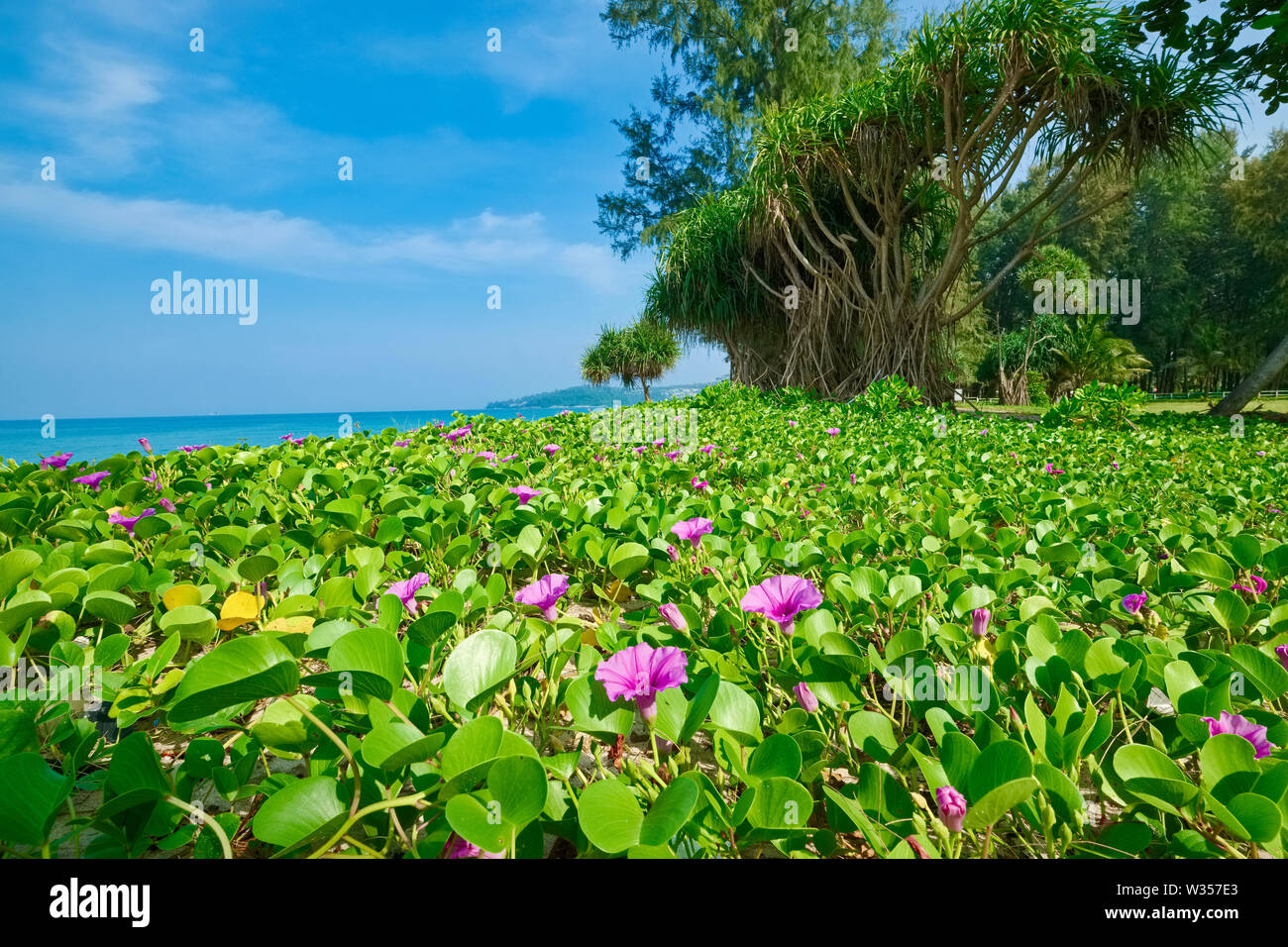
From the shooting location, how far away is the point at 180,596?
112cm

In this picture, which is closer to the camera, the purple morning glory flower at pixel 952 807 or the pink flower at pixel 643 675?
the purple morning glory flower at pixel 952 807

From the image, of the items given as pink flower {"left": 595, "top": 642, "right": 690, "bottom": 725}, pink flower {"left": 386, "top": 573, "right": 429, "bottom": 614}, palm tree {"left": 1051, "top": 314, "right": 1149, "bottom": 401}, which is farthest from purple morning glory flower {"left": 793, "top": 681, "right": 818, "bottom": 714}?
palm tree {"left": 1051, "top": 314, "right": 1149, "bottom": 401}

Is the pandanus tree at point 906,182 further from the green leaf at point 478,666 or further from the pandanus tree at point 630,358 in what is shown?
the pandanus tree at point 630,358

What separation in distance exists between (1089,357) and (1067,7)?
15.8 metres

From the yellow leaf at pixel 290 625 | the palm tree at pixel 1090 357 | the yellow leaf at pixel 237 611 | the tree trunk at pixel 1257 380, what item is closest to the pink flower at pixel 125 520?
the yellow leaf at pixel 237 611

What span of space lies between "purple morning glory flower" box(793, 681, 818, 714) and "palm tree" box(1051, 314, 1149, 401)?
22626 millimetres

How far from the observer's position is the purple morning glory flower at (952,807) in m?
0.59

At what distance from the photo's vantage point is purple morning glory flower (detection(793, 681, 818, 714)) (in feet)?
2.62

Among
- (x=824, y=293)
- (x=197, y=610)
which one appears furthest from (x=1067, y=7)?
(x=197, y=610)

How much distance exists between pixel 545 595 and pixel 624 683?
38cm

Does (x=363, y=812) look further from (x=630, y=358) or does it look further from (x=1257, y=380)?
(x=630, y=358)

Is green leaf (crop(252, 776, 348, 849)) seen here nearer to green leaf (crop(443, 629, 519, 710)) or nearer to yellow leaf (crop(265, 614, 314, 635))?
green leaf (crop(443, 629, 519, 710))

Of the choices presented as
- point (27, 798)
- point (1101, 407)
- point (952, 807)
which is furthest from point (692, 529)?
point (1101, 407)

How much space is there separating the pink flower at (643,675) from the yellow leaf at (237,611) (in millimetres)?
723
